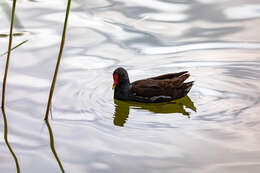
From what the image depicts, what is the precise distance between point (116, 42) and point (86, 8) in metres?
1.50

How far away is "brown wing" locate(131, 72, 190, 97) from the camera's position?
285 inches

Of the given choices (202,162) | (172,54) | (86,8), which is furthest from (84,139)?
(86,8)

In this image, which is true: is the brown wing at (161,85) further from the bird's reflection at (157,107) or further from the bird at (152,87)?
the bird's reflection at (157,107)

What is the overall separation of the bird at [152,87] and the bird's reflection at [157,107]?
0.07m

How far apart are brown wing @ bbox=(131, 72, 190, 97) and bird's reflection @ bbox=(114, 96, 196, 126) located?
0.47 ft

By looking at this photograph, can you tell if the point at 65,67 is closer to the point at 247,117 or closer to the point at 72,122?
the point at 72,122

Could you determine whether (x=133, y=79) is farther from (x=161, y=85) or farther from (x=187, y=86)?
(x=187, y=86)

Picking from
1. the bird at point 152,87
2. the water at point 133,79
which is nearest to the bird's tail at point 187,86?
the bird at point 152,87

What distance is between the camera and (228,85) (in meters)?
7.21

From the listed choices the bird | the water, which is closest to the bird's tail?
the bird

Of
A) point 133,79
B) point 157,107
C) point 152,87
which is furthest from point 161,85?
point 133,79

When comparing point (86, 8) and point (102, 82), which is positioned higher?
point (86, 8)

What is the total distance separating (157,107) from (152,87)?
269 mm

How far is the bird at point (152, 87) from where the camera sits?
23.8 ft
